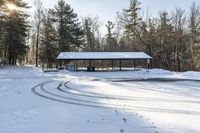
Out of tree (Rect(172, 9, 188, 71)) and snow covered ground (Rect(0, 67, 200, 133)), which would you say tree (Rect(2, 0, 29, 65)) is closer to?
tree (Rect(172, 9, 188, 71))

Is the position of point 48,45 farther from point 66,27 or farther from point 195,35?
point 195,35

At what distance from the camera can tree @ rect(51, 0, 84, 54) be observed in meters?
50.8

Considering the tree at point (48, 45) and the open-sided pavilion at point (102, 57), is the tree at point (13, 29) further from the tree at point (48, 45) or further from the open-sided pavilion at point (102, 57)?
the open-sided pavilion at point (102, 57)

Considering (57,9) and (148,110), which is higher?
(57,9)

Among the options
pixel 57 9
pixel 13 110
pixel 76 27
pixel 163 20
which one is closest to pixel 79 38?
pixel 76 27

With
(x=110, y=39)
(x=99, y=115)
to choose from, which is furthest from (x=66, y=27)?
(x=99, y=115)

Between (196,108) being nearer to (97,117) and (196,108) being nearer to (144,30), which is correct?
(97,117)

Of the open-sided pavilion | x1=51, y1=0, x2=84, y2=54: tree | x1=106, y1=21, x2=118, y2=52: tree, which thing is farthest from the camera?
x1=106, y1=21, x2=118, y2=52: tree

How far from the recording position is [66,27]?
168 ft

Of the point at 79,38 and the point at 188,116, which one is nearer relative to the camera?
the point at 188,116

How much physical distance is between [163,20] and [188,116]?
48410 mm

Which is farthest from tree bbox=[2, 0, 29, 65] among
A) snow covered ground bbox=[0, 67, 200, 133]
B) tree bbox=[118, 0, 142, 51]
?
snow covered ground bbox=[0, 67, 200, 133]

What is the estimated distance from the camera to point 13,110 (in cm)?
1079

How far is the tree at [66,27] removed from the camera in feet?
167
